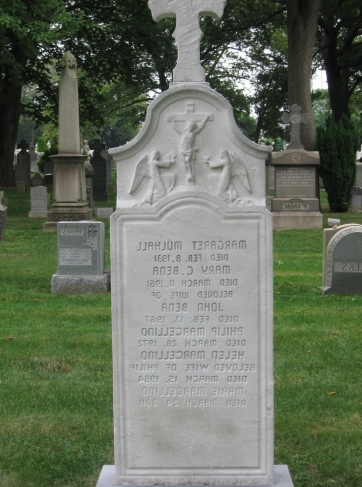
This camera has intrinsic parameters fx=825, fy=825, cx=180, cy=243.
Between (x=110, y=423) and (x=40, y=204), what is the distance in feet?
60.1

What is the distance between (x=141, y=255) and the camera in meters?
4.62

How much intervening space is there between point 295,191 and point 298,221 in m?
0.89

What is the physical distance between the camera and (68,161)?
65.2 ft

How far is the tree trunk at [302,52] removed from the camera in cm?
2427

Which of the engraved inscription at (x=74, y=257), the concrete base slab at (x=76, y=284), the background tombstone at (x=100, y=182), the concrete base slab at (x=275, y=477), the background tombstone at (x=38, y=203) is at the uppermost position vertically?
the background tombstone at (x=100, y=182)

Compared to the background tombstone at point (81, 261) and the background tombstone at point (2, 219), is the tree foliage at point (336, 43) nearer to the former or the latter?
the background tombstone at point (2, 219)

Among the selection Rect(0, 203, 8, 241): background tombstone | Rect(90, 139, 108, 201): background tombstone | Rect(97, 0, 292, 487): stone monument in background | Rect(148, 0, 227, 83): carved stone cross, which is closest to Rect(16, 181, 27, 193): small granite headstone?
Rect(90, 139, 108, 201): background tombstone

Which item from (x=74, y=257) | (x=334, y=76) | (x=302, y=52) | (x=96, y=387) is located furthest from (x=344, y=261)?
(x=334, y=76)

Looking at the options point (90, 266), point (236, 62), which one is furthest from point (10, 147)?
point (90, 266)

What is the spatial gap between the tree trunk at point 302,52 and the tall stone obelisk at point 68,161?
24.0 feet

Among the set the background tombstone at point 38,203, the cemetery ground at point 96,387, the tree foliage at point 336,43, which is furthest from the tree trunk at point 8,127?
the cemetery ground at point 96,387

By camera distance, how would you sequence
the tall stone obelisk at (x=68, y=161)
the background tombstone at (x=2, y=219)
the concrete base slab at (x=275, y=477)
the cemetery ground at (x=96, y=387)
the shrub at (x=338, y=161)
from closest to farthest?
1. the concrete base slab at (x=275, y=477)
2. the cemetery ground at (x=96, y=387)
3. the background tombstone at (x=2, y=219)
4. the tall stone obelisk at (x=68, y=161)
5. the shrub at (x=338, y=161)

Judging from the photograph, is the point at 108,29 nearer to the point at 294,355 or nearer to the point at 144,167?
the point at 294,355

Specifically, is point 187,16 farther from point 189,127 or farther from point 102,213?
point 102,213
